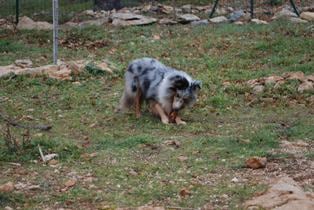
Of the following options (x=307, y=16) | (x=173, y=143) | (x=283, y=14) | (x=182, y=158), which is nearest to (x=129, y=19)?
(x=283, y=14)

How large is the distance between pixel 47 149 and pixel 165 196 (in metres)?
2.02

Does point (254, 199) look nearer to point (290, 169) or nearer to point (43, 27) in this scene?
point (290, 169)

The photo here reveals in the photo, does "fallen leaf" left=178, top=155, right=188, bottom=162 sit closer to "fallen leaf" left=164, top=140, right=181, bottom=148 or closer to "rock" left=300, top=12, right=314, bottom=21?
"fallen leaf" left=164, top=140, right=181, bottom=148

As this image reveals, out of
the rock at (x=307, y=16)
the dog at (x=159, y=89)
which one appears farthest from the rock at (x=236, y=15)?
the dog at (x=159, y=89)

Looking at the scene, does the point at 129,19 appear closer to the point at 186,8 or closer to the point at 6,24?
the point at 186,8

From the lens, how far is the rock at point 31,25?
62.3ft

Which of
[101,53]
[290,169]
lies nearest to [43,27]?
[101,53]

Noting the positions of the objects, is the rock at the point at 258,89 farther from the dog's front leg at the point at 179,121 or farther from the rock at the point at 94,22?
the rock at the point at 94,22

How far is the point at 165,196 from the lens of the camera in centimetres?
673

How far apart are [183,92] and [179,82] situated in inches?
6.0

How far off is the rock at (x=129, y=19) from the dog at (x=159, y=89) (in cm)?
840

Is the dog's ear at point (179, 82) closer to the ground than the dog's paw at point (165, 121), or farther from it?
farther from it

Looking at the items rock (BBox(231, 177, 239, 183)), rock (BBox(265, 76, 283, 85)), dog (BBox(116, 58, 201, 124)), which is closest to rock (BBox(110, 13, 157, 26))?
rock (BBox(265, 76, 283, 85))

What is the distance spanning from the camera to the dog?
Result: 982 cm
